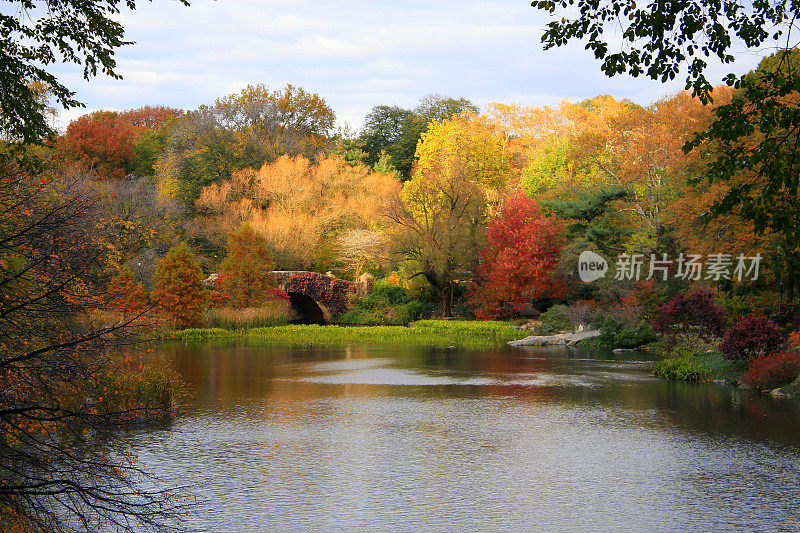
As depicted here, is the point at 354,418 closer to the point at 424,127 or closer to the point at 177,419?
the point at 177,419

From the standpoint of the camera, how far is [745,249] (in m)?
21.6

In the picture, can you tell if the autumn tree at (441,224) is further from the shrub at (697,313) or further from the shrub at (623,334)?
the shrub at (697,313)

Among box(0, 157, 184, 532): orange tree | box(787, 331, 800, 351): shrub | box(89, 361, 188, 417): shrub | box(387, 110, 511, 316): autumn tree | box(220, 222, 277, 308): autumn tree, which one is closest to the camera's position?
box(0, 157, 184, 532): orange tree

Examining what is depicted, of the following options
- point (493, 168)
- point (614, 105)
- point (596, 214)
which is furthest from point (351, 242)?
point (614, 105)

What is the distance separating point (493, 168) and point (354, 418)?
32178mm

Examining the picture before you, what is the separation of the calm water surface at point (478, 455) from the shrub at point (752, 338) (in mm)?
1084

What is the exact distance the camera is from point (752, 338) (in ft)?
53.9

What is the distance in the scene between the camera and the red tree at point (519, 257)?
31859 millimetres

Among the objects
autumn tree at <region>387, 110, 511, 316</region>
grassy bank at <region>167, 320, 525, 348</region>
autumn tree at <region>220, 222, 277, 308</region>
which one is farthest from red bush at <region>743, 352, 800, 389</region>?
autumn tree at <region>220, 222, 277, 308</region>

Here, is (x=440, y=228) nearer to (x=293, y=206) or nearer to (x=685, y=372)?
(x=293, y=206)

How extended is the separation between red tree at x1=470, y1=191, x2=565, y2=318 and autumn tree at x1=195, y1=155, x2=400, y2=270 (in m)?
7.19

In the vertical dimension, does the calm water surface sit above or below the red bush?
below

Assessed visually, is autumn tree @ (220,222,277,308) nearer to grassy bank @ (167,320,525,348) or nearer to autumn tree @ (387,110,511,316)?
grassy bank @ (167,320,525,348)

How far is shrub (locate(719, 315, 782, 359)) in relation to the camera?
16344 millimetres
